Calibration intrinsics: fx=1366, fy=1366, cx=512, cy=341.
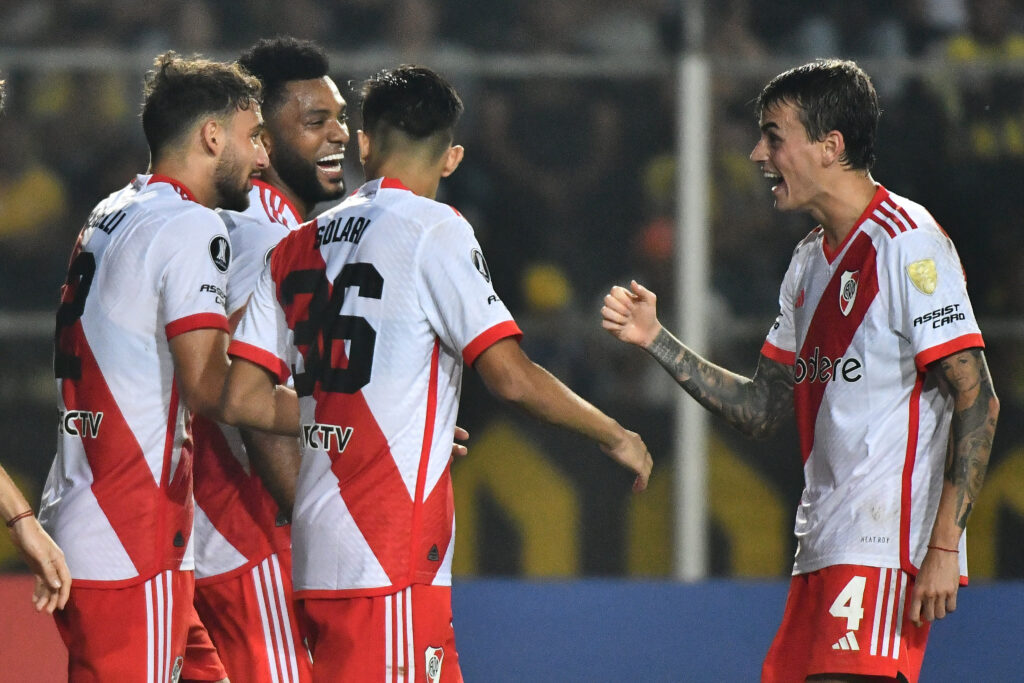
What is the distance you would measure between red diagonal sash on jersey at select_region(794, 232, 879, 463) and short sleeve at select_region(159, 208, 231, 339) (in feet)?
4.50

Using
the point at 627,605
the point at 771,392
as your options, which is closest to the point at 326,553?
the point at 771,392

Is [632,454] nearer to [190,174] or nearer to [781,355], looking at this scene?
[781,355]

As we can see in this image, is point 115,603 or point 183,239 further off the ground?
point 183,239

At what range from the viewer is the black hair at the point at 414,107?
9.87 feet

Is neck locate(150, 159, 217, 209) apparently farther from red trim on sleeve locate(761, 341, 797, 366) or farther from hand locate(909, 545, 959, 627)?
hand locate(909, 545, 959, 627)

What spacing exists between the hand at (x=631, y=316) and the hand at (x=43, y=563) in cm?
138

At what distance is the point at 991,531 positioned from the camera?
6.49 m

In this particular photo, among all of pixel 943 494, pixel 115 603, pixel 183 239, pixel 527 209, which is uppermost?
pixel 527 209

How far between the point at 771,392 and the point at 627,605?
5.10 ft

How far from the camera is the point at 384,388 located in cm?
284

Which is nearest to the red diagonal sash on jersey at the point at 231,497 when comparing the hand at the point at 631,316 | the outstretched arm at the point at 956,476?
the hand at the point at 631,316

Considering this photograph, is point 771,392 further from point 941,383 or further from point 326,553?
point 326,553

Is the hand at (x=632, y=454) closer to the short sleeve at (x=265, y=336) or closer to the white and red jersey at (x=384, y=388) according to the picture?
the white and red jersey at (x=384, y=388)

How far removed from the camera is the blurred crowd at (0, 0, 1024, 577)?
672cm
